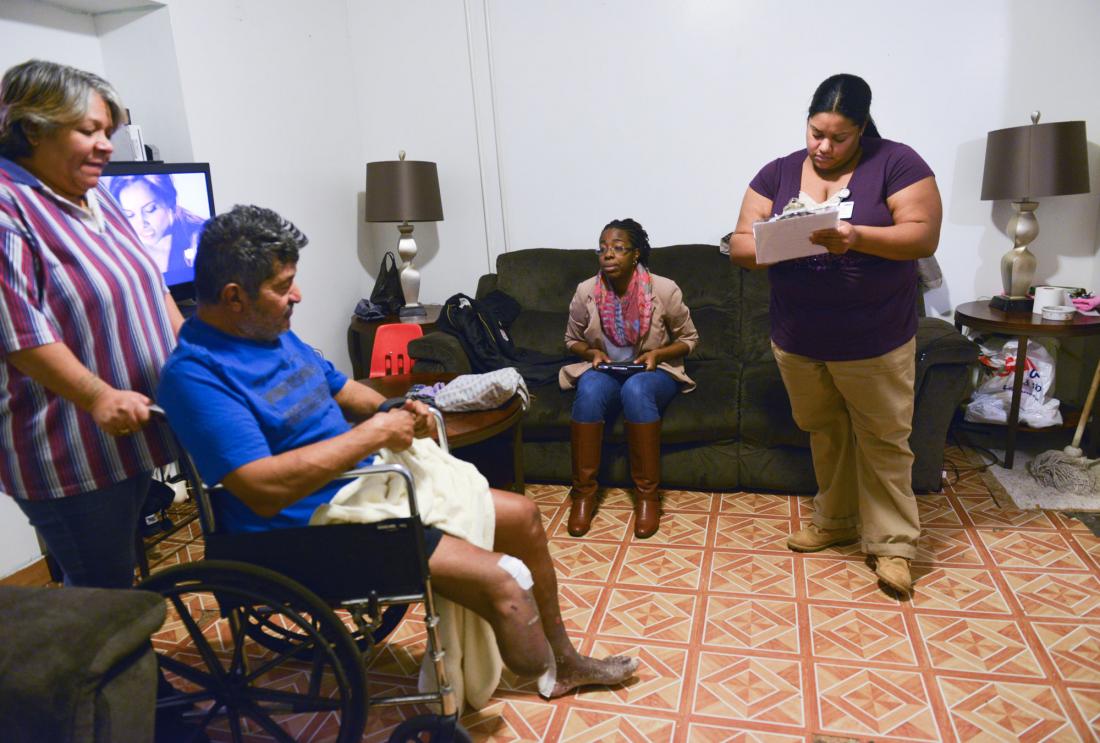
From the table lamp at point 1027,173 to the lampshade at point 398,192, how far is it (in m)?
2.39

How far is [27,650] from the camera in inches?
44.9

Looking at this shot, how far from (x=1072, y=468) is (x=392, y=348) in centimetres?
264

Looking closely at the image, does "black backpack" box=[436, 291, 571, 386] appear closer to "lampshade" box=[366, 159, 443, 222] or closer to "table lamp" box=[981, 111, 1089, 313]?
"lampshade" box=[366, 159, 443, 222]

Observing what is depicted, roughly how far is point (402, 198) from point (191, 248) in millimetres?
Answer: 1056

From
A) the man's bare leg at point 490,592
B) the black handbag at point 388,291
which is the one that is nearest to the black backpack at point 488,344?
the black handbag at point 388,291

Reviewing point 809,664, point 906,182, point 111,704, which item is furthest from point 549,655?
point 906,182

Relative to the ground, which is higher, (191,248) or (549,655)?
(191,248)

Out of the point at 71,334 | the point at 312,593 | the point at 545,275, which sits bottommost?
the point at 312,593

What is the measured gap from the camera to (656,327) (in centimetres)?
294

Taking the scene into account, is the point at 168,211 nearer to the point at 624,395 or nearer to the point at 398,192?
the point at 398,192

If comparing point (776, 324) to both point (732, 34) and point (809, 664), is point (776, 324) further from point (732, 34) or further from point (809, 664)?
point (732, 34)

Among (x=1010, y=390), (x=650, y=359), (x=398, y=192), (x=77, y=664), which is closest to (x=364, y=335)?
(x=398, y=192)

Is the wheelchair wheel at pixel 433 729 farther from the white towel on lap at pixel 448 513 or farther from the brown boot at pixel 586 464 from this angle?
the brown boot at pixel 586 464

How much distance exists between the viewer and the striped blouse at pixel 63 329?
1.33 meters
